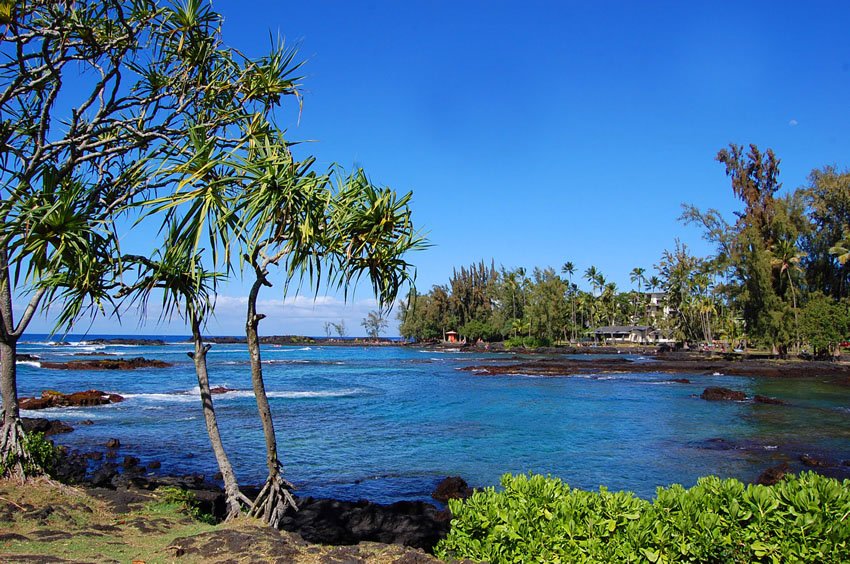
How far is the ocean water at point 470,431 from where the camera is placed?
15.3 metres

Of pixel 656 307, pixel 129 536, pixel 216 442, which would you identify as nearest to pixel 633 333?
pixel 656 307

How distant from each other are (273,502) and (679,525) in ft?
15.8

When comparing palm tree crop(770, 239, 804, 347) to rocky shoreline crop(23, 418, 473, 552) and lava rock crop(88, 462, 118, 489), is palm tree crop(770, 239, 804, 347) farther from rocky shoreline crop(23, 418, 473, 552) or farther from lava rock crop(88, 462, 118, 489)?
lava rock crop(88, 462, 118, 489)

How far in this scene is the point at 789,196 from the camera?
59.3 meters

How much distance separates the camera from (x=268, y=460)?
7.48 meters

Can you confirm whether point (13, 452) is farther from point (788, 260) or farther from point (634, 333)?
point (634, 333)

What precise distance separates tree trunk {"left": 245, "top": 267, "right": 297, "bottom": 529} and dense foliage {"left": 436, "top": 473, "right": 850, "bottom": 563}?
282cm

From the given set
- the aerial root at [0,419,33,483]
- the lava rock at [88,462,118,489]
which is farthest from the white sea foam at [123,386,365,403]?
the aerial root at [0,419,33,483]

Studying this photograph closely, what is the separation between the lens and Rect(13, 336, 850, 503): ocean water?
15289mm

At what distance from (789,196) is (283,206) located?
65.0m

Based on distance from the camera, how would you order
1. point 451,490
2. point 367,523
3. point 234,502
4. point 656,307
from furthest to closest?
point 656,307
point 451,490
point 367,523
point 234,502

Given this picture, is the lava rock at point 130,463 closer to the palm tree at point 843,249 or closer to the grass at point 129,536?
the grass at point 129,536

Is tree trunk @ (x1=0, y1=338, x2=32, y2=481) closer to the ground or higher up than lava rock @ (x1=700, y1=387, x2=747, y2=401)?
higher up

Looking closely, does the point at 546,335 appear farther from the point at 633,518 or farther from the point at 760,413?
the point at 633,518
